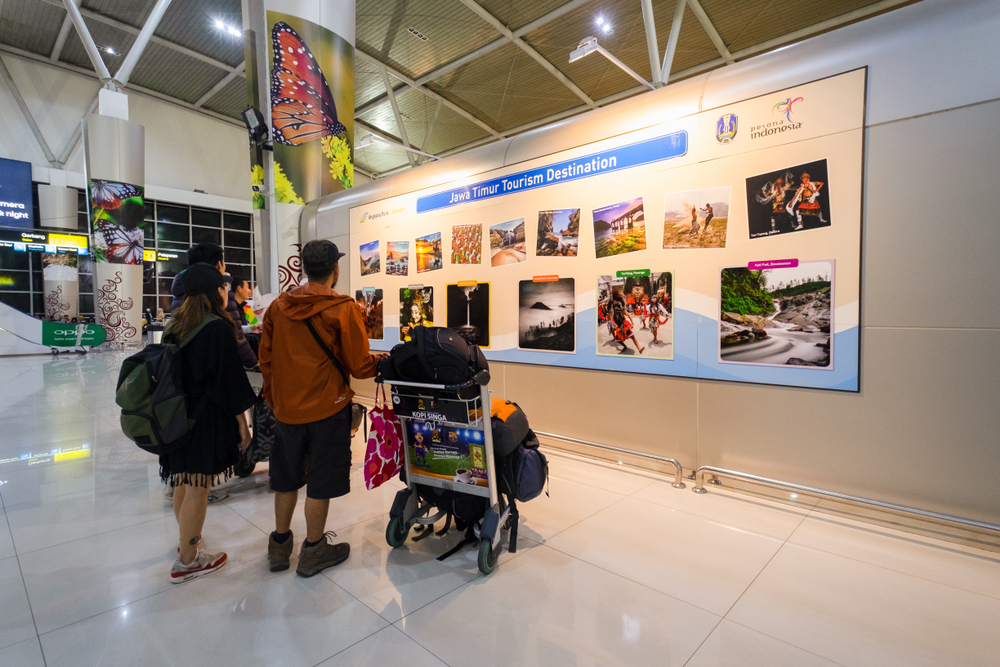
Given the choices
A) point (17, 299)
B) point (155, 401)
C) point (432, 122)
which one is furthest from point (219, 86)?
point (155, 401)

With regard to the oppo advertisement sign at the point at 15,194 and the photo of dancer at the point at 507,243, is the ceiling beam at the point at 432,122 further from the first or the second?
the photo of dancer at the point at 507,243

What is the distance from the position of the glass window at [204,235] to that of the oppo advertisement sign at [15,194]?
4727 mm

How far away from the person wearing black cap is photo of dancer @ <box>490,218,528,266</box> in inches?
108

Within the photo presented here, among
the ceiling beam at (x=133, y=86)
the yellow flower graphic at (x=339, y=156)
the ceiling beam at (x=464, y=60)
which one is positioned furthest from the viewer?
the ceiling beam at (x=133, y=86)

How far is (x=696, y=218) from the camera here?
3383mm

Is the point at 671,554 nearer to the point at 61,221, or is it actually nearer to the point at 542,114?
the point at 542,114

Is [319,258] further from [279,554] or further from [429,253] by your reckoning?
[429,253]

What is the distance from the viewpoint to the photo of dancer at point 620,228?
368cm

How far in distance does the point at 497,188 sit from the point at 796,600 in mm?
3923

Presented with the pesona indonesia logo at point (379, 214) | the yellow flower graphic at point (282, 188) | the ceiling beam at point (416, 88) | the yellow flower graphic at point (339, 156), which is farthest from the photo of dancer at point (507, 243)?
the ceiling beam at point (416, 88)

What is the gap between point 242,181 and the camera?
64.1 feet

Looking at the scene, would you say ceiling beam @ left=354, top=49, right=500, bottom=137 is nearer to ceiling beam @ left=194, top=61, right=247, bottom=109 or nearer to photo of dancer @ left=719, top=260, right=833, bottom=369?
ceiling beam @ left=194, top=61, right=247, bottom=109

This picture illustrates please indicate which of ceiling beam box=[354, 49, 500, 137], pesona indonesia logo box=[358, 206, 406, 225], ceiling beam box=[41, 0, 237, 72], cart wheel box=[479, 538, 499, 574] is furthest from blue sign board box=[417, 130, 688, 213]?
ceiling beam box=[41, 0, 237, 72]

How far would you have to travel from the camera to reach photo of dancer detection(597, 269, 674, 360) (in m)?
3.55
